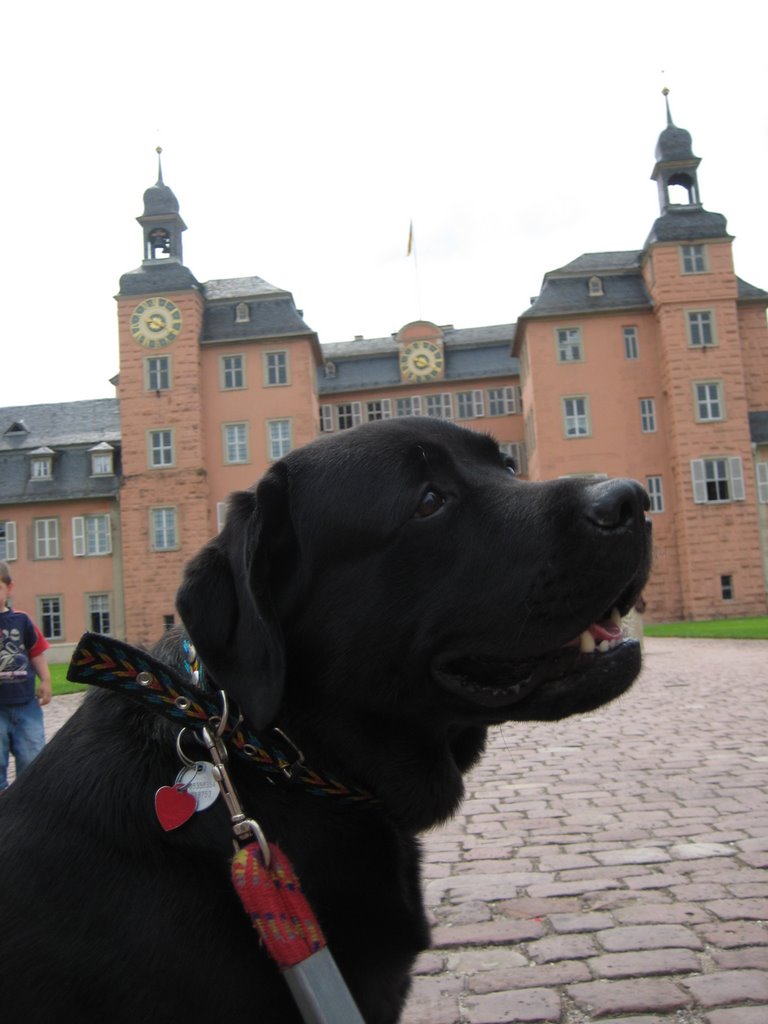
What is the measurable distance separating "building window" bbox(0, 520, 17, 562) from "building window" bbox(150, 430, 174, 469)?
9390 mm

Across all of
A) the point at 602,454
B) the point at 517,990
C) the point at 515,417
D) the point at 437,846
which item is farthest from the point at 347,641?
the point at 515,417

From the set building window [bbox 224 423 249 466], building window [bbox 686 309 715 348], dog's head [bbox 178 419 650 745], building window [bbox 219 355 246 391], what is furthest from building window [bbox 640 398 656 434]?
dog's head [bbox 178 419 650 745]

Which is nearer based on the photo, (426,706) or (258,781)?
(258,781)

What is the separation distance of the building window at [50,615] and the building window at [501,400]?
25.4 metres

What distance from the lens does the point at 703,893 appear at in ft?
13.4

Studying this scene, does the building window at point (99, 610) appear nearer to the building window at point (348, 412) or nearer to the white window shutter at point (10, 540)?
the white window shutter at point (10, 540)

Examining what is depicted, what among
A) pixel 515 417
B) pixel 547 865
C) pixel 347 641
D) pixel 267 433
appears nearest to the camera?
pixel 347 641

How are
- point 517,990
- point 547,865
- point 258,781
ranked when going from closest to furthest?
point 258,781, point 517,990, point 547,865

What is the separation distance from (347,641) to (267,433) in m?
45.4

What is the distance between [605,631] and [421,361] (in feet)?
174

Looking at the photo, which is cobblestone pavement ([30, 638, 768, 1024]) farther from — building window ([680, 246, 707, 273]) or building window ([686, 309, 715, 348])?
building window ([680, 246, 707, 273])

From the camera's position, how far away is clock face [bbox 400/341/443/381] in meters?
54.6

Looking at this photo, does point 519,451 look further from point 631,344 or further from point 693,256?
point 693,256

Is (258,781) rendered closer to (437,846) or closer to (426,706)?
(426,706)
